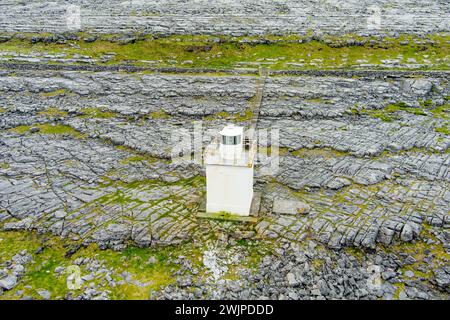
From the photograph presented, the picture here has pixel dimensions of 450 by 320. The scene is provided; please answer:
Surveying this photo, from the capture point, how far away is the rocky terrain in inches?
442

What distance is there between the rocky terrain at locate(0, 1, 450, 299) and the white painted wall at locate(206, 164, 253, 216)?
0.63 meters

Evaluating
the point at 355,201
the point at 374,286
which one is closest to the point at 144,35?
the point at 355,201

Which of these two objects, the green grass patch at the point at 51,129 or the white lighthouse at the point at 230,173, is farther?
the green grass patch at the point at 51,129

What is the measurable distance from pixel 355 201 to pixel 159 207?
700 cm

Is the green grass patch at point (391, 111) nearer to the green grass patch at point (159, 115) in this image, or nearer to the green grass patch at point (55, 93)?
the green grass patch at point (159, 115)

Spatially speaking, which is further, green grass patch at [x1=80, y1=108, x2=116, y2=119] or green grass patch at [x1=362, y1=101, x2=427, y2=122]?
green grass patch at [x1=80, y1=108, x2=116, y2=119]

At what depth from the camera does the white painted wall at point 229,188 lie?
12375 mm

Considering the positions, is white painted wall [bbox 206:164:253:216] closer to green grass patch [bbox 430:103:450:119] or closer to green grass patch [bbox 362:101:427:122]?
green grass patch [bbox 362:101:427:122]

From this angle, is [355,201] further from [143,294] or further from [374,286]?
[143,294]

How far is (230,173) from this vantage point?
12469mm

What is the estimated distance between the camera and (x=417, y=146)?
1819cm

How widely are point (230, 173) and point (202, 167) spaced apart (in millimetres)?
4259

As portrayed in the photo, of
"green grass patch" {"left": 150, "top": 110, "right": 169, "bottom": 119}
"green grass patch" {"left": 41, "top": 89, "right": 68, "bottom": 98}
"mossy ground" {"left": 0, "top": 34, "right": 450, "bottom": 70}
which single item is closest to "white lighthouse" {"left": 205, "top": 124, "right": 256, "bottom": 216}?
"green grass patch" {"left": 150, "top": 110, "right": 169, "bottom": 119}

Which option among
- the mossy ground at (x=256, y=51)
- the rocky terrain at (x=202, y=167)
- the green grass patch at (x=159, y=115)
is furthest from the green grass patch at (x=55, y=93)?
the green grass patch at (x=159, y=115)
